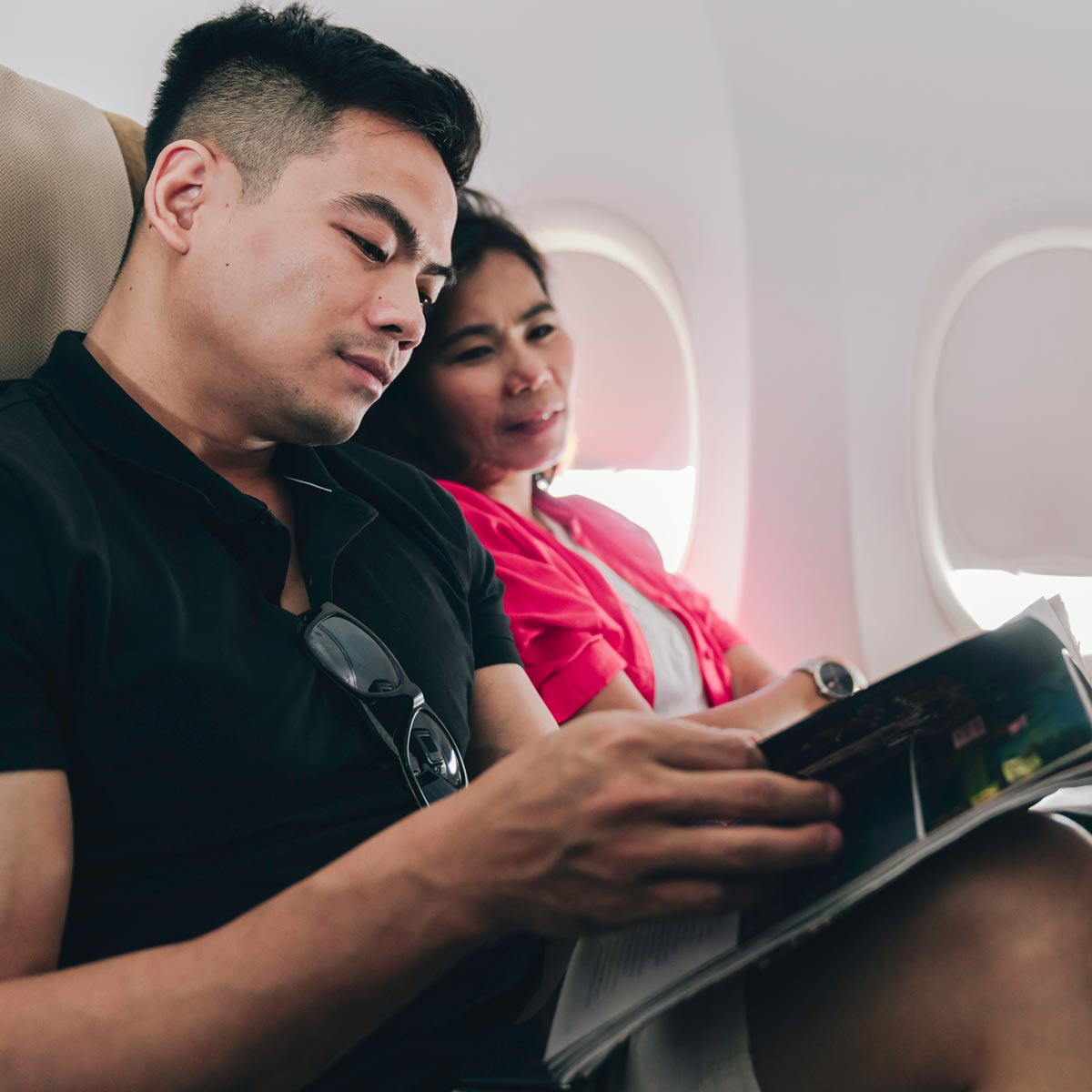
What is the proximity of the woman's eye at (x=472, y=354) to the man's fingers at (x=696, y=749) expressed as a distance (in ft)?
4.23

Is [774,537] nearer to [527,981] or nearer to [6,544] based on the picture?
[527,981]

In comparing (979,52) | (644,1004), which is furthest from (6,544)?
(979,52)

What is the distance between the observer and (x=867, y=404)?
2.67 metres

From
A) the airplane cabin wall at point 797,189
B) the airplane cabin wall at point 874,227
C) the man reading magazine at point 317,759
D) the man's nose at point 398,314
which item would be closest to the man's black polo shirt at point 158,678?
the man reading magazine at point 317,759

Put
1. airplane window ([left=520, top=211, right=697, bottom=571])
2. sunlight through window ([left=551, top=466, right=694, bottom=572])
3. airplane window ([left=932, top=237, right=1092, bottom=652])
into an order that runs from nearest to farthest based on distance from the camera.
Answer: airplane window ([left=932, top=237, right=1092, bottom=652]), airplane window ([left=520, top=211, right=697, bottom=571]), sunlight through window ([left=551, top=466, right=694, bottom=572])

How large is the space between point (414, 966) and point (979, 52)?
2528mm

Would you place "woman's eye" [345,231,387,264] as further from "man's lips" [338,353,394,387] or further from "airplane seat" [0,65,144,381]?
"airplane seat" [0,65,144,381]

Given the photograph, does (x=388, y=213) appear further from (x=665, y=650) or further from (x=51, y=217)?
(x=665, y=650)

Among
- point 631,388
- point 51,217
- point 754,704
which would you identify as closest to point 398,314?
point 51,217

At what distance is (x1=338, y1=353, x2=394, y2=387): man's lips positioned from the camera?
1.02 meters

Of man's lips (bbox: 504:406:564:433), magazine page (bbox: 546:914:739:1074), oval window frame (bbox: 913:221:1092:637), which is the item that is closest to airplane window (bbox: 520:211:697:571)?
oval window frame (bbox: 913:221:1092:637)

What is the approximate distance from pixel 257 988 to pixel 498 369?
1.33m

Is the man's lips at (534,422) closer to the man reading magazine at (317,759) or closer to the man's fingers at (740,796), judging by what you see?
the man reading magazine at (317,759)

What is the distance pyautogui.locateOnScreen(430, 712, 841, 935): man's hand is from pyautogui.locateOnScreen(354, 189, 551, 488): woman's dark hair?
1286 mm
